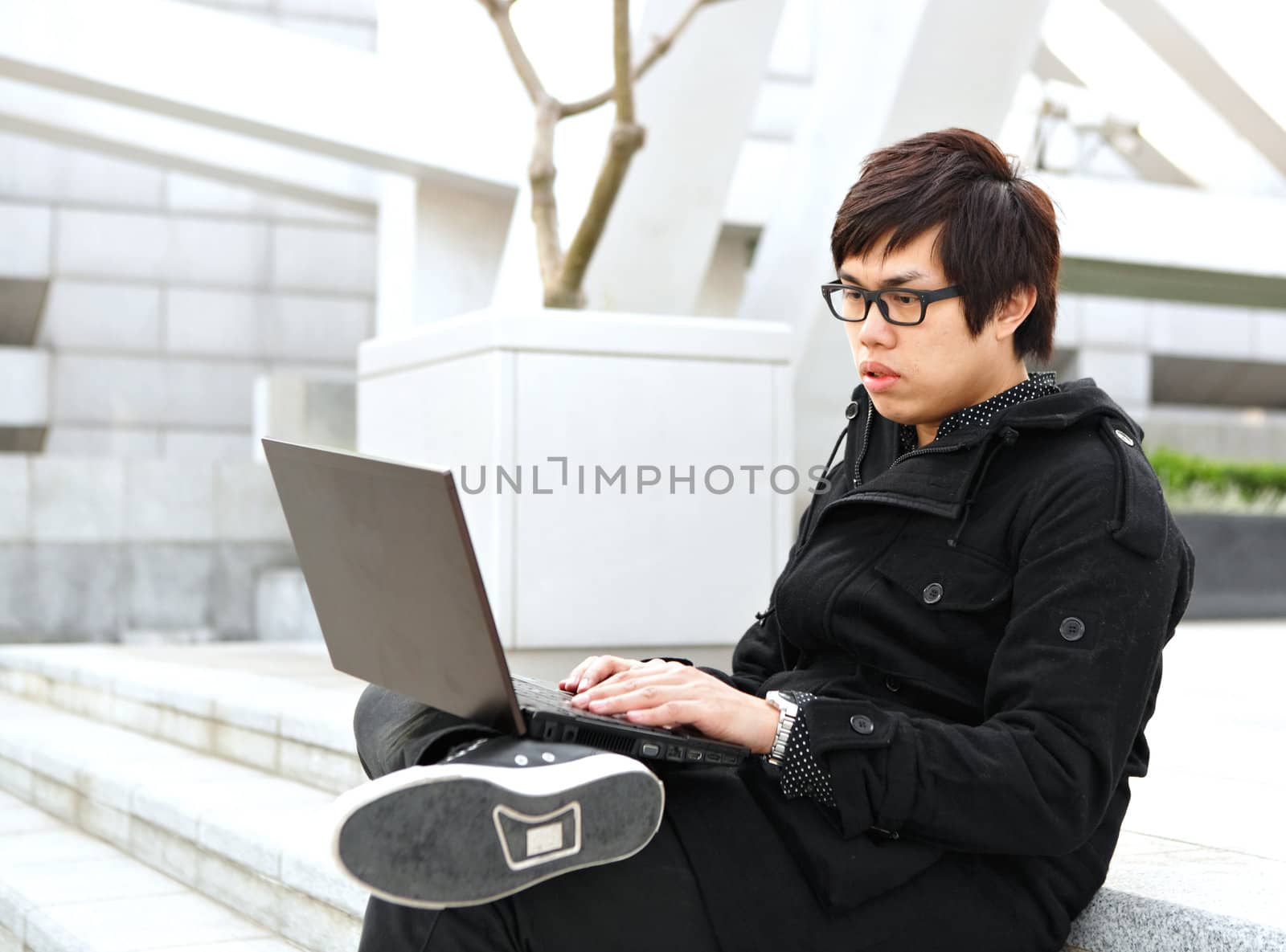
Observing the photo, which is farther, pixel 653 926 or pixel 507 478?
pixel 507 478

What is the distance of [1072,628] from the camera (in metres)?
1.67

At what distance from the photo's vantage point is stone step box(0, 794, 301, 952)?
10.5 feet

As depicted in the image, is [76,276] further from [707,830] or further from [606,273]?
[707,830]

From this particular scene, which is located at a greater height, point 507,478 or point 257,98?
point 257,98

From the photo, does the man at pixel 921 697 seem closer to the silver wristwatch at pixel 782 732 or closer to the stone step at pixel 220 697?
the silver wristwatch at pixel 782 732

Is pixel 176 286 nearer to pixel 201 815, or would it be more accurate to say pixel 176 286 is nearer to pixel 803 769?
pixel 201 815

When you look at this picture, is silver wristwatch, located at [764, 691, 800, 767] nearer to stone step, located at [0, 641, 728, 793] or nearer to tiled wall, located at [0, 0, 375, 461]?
stone step, located at [0, 641, 728, 793]

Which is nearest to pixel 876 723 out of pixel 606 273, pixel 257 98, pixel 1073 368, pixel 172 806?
pixel 172 806

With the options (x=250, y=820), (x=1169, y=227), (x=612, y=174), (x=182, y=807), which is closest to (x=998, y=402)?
(x=250, y=820)

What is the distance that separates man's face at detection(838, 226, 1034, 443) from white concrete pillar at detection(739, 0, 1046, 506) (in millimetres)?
3525

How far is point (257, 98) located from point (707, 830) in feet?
21.0

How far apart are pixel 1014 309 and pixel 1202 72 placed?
920 cm

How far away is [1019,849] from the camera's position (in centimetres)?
171

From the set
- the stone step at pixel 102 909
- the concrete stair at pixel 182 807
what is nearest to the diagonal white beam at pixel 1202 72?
the concrete stair at pixel 182 807
